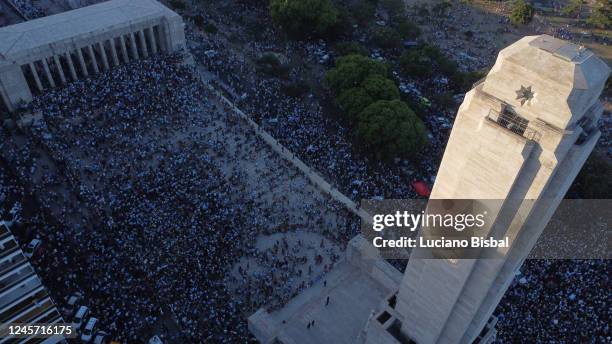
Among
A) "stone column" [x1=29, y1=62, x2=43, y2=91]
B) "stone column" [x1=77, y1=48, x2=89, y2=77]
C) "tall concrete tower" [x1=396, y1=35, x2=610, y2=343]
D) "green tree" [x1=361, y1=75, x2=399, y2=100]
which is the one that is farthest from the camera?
"stone column" [x1=77, y1=48, x2=89, y2=77]

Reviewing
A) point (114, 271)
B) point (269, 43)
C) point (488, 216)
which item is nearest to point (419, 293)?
point (488, 216)

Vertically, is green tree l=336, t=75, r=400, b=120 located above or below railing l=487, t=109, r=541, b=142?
below

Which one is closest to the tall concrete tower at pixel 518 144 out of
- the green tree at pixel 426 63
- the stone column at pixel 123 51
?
the green tree at pixel 426 63

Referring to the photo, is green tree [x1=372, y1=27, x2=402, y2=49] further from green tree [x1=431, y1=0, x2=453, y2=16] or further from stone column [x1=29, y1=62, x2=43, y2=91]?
stone column [x1=29, y1=62, x2=43, y2=91]

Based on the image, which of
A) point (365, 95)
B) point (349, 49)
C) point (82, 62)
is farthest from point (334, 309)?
point (82, 62)

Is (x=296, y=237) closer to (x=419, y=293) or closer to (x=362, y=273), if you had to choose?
(x=362, y=273)

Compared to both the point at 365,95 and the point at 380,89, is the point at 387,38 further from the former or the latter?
the point at 365,95

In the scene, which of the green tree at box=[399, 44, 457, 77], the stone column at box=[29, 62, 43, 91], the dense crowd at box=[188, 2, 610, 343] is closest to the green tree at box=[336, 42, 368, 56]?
the dense crowd at box=[188, 2, 610, 343]
